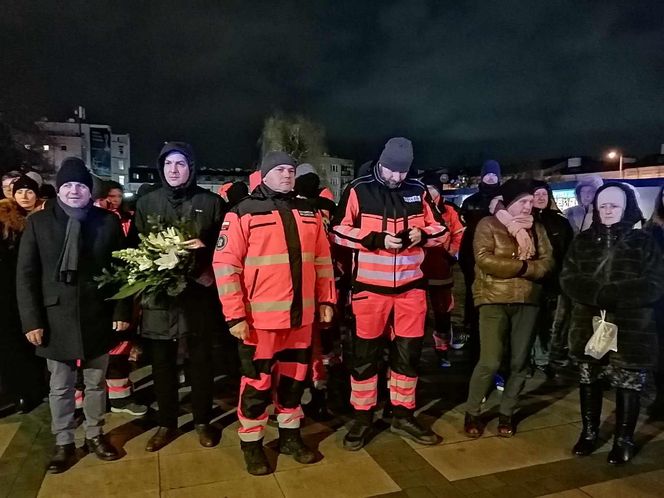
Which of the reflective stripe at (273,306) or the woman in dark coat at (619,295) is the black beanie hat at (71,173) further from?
the woman in dark coat at (619,295)

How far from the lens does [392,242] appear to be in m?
4.09

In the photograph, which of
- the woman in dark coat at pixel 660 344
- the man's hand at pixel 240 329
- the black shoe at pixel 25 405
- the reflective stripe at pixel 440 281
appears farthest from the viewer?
the reflective stripe at pixel 440 281

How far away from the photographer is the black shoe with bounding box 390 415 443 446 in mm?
4293

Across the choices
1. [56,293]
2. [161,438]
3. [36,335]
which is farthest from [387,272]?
[36,335]

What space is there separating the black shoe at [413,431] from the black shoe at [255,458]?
1.16m

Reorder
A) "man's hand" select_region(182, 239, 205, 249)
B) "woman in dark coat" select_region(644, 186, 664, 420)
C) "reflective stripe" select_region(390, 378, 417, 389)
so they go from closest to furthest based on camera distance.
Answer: "man's hand" select_region(182, 239, 205, 249) → "reflective stripe" select_region(390, 378, 417, 389) → "woman in dark coat" select_region(644, 186, 664, 420)

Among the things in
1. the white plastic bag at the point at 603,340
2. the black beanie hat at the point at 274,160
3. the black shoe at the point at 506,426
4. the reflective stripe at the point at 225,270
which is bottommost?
the black shoe at the point at 506,426

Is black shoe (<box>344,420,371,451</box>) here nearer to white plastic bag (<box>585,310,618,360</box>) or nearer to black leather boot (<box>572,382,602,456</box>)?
black leather boot (<box>572,382,602,456</box>)

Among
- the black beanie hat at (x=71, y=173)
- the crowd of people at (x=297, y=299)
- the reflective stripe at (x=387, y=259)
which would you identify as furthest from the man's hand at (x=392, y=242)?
the black beanie hat at (x=71, y=173)

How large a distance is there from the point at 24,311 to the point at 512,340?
3.73m

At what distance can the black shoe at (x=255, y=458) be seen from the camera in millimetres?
3777

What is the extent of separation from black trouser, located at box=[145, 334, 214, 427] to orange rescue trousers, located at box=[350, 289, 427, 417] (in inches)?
46.8

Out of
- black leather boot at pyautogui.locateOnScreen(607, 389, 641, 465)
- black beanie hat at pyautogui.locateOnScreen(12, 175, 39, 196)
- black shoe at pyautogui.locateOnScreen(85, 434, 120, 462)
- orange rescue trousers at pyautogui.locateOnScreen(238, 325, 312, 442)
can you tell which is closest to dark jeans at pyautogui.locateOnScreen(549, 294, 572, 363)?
black leather boot at pyautogui.locateOnScreen(607, 389, 641, 465)

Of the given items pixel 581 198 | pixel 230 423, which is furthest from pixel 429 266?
pixel 230 423
